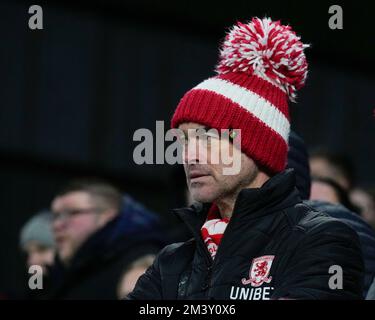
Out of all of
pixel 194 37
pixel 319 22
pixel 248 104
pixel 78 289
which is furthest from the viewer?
pixel 194 37

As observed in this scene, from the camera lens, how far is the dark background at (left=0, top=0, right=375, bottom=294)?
33.5 feet

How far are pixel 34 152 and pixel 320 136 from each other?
2.60 meters

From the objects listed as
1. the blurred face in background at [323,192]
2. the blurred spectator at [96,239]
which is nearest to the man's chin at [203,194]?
the blurred face in background at [323,192]

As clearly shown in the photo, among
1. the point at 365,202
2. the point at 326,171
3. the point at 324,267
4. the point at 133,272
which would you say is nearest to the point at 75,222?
the point at 133,272

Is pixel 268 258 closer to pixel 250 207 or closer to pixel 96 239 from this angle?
pixel 250 207

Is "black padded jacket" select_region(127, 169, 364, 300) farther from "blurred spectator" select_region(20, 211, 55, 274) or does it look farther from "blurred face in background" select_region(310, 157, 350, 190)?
"blurred spectator" select_region(20, 211, 55, 274)

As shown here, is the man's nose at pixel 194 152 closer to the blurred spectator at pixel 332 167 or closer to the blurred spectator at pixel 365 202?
the blurred spectator at pixel 332 167

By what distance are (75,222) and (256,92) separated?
112 inches

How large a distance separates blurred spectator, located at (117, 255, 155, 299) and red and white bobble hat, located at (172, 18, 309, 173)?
78.7 inches

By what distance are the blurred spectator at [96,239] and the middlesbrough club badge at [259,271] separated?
2557mm

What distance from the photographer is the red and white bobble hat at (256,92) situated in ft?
13.5

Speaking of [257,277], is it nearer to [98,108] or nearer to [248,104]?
[248,104]
